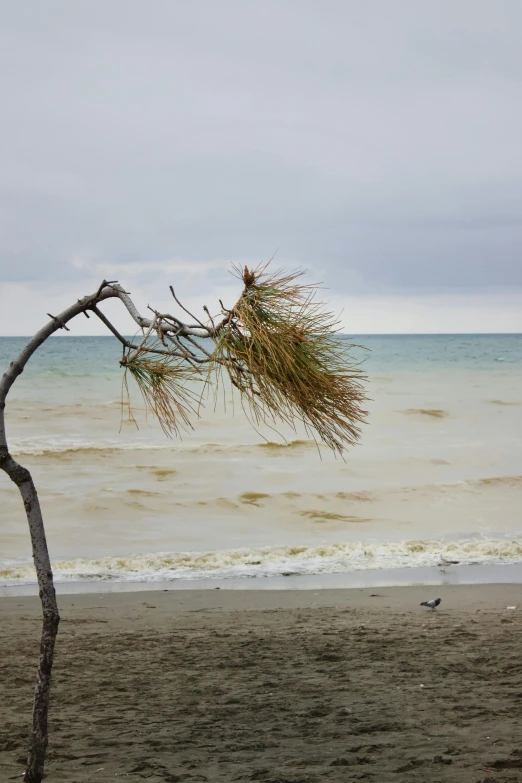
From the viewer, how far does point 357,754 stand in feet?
13.2

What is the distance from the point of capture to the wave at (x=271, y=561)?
993cm

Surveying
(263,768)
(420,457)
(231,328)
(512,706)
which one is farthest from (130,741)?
(420,457)

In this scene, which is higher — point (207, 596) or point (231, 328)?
point (231, 328)

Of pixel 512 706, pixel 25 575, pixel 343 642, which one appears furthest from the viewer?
pixel 25 575

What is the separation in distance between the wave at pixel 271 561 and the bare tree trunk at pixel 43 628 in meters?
6.38

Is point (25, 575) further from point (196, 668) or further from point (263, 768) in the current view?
point (263, 768)

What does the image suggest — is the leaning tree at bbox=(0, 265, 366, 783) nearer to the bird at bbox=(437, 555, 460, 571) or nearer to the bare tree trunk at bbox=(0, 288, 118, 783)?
the bare tree trunk at bbox=(0, 288, 118, 783)

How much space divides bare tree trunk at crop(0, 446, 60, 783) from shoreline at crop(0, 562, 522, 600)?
560 centimetres

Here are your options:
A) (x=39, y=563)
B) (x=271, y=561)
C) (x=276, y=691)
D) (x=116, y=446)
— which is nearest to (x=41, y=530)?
(x=39, y=563)

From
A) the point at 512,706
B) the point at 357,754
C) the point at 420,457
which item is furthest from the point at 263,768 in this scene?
the point at 420,457

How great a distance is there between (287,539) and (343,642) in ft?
19.1

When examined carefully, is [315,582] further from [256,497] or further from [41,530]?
[41,530]

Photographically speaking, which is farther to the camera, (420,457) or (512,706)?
(420,457)

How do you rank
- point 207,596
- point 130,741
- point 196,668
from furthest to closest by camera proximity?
point 207,596
point 196,668
point 130,741
